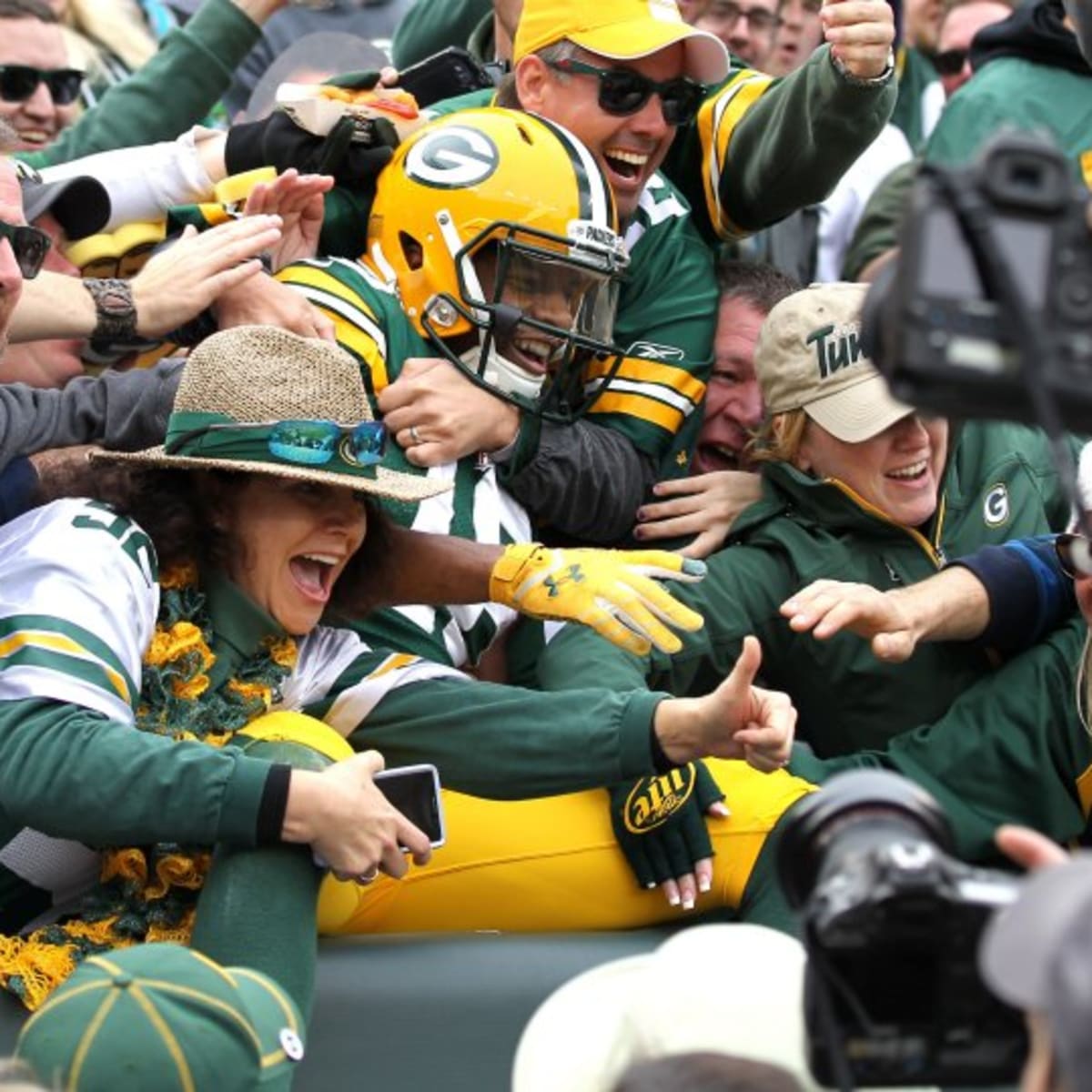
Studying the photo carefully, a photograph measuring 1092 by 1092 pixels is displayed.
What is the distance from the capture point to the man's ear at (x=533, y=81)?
5410 mm

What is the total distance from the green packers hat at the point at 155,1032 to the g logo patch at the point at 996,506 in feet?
7.58

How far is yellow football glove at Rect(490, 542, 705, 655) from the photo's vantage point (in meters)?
4.28

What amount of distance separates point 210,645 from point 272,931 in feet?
1.78

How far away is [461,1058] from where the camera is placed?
161 inches

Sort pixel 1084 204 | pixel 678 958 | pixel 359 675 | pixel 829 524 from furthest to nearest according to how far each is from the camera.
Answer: pixel 829 524 → pixel 359 675 → pixel 678 958 → pixel 1084 204

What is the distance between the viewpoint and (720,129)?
18.4 feet

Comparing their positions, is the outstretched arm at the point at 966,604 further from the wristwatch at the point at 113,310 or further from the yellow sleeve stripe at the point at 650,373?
the wristwatch at the point at 113,310

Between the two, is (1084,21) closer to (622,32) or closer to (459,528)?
(459,528)

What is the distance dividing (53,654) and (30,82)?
2737 millimetres

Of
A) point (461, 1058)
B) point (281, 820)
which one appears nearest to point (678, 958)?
point (281, 820)

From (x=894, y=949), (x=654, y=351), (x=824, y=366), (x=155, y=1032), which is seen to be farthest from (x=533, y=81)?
(x=894, y=949)

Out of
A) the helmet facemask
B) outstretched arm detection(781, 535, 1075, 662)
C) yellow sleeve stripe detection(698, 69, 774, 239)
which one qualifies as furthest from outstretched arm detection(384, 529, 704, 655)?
yellow sleeve stripe detection(698, 69, 774, 239)

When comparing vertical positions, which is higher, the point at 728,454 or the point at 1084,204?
the point at 1084,204

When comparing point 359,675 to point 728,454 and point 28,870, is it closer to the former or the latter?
point 28,870
